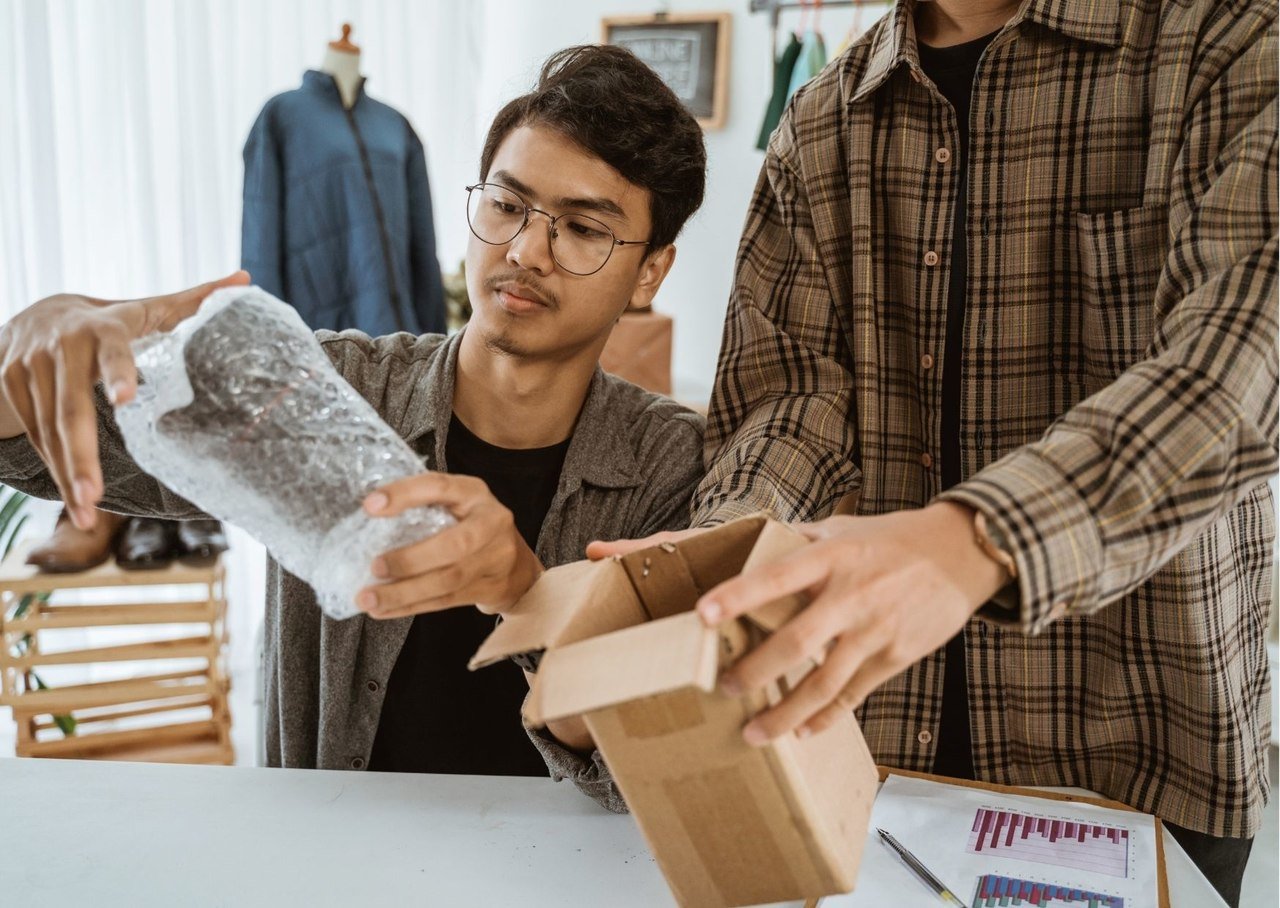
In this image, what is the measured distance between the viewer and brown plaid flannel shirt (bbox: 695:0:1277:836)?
1.12 m

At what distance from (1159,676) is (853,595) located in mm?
656

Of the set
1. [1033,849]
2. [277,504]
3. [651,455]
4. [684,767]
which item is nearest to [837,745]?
[684,767]

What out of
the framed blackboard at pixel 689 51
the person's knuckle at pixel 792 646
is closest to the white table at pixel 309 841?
the person's knuckle at pixel 792 646

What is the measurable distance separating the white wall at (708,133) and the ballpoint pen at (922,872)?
8.88ft

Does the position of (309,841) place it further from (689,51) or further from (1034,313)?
(689,51)

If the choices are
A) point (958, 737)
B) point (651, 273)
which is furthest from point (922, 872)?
point (651, 273)

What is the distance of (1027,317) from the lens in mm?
1254

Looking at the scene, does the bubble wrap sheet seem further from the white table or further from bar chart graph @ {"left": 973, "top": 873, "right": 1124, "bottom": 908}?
bar chart graph @ {"left": 973, "top": 873, "right": 1124, "bottom": 908}

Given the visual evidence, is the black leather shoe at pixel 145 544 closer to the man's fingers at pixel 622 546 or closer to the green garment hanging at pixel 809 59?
the man's fingers at pixel 622 546

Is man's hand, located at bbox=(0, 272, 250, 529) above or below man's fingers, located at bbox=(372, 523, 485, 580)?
above

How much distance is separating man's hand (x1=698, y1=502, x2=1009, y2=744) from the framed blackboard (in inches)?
133

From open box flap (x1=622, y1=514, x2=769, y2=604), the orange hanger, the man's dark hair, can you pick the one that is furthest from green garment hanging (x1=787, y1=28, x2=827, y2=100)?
open box flap (x1=622, y1=514, x2=769, y2=604)

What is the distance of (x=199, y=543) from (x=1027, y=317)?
2.16m

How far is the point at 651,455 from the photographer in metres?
1.57
